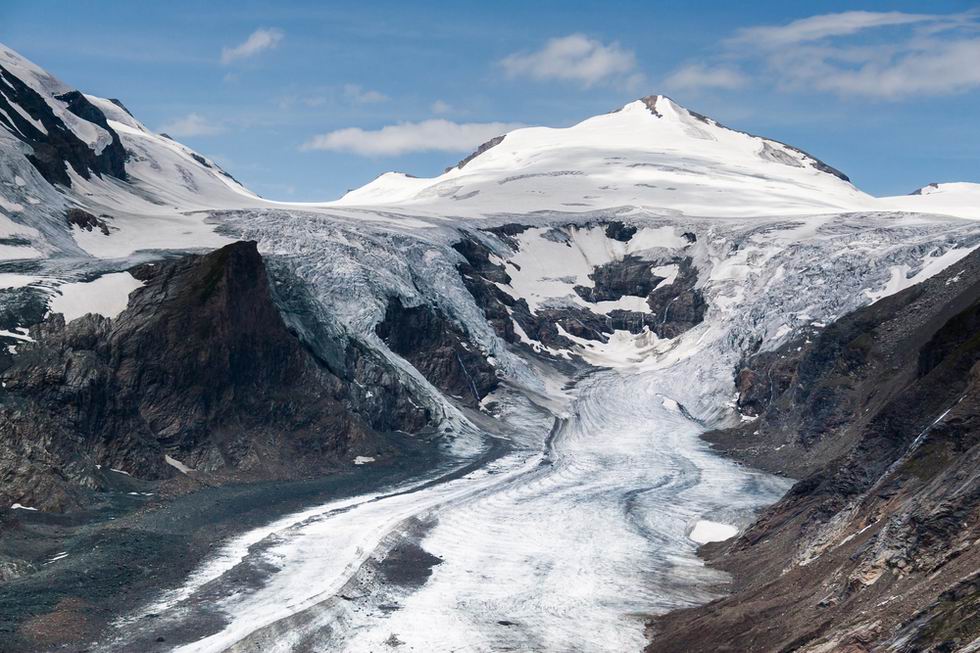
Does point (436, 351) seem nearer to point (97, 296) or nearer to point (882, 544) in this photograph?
point (97, 296)

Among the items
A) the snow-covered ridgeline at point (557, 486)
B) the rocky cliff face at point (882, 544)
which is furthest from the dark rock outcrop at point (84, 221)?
the rocky cliff face at point (882, 544)

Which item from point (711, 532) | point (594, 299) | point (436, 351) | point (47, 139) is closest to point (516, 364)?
point (436, 351)

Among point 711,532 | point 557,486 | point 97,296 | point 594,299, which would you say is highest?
point 97,296

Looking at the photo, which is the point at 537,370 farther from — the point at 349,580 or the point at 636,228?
the point at 349,580

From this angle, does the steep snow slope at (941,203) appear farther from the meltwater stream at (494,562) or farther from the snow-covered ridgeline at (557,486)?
the meltwater stream at (494,562)

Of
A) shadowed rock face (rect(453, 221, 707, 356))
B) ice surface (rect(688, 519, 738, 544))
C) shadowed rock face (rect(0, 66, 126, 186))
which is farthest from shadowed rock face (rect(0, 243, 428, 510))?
shadowed rock face (rect(453, 221, 707, 356))

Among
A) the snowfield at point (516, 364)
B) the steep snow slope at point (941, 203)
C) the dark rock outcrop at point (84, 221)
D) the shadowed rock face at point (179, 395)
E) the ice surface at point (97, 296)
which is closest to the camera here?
the snowfield at point (516, 364)

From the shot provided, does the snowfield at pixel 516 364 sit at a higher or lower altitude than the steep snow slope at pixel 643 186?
lower

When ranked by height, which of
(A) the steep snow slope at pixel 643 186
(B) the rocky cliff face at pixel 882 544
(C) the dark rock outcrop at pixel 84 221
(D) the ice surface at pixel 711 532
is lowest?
(D) the ice surface at pixel 711 532
